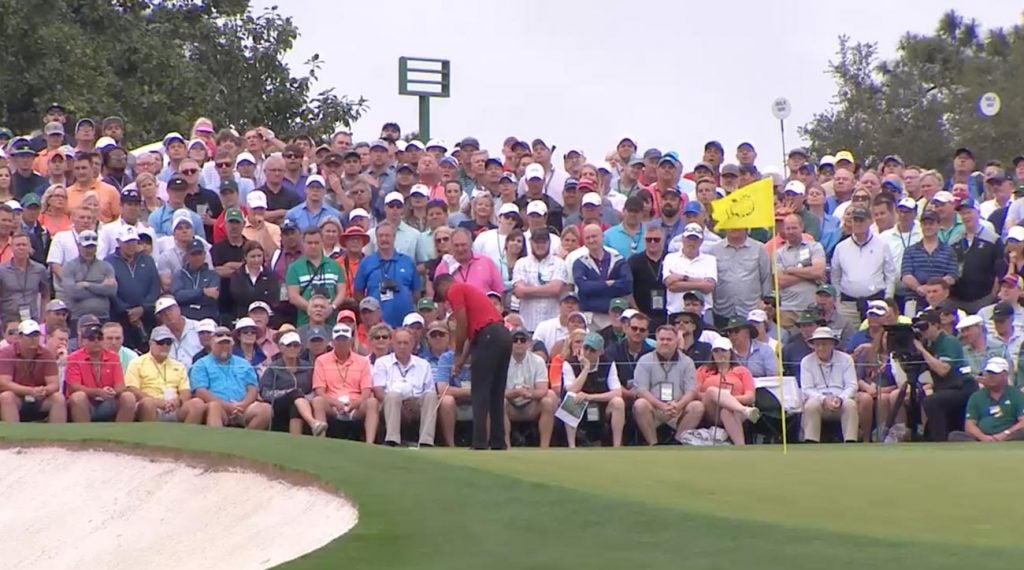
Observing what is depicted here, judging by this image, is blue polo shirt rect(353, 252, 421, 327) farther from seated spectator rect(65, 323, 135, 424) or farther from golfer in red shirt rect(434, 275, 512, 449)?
golfer in red shirt rect(434, 275, 512, 449)

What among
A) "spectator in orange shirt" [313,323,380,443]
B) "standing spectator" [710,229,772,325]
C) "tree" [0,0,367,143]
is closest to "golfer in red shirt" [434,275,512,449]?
"spectator in orange shirt" [313,323,380,443]

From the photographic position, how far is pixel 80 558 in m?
12.0

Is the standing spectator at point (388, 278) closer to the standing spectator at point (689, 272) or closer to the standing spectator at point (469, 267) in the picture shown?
the standing spectator at point (469, 267)

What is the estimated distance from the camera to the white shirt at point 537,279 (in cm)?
1872

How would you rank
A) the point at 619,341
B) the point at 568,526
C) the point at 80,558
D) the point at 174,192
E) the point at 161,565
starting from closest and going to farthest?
the point at 568,526
the point at 161,565
the point at 80,558
the point at 619,341
the point at 174,192

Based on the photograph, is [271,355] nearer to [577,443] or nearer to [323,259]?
[323,259]

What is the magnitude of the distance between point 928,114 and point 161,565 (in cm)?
4279

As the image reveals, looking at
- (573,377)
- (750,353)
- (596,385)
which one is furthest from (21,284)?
(750,353)

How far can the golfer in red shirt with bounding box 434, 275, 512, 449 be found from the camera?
575 inches

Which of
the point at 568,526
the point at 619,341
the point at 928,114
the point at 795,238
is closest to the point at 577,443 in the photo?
the point at 619,341

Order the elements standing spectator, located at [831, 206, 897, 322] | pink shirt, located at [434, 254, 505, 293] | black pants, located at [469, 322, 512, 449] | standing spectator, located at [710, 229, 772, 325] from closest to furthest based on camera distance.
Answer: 1. black pants, located at [469, 322, 512, 449]
2. pink shirt, located at [434, 254, 505, 293]
3. standing spectator, located at [710, 229, 772, 325]
4. standing spectator, located at [831, 206, 897, 322]

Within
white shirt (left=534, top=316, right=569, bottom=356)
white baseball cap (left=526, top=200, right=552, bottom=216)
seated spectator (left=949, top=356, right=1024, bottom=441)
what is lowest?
seated spectator (left=949, top=356, right=1024, bottom=441)

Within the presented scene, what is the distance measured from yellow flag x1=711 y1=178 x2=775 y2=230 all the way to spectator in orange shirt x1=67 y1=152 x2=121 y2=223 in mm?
6346

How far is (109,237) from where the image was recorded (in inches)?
727
